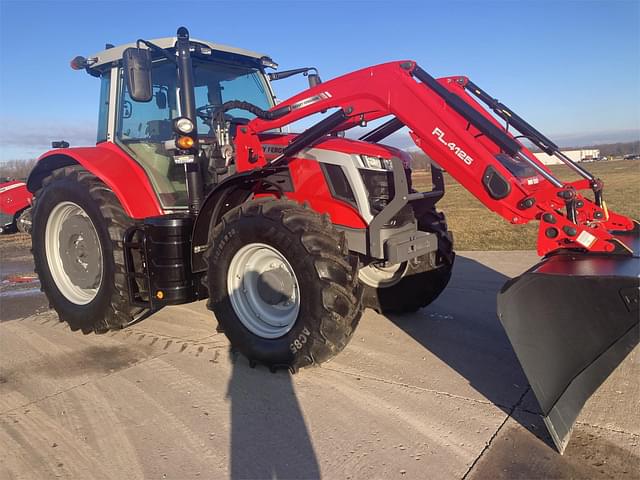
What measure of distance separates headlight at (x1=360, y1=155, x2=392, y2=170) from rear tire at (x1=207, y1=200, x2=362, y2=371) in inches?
24.9

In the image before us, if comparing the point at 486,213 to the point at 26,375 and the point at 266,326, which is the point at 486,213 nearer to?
the point at 266,326

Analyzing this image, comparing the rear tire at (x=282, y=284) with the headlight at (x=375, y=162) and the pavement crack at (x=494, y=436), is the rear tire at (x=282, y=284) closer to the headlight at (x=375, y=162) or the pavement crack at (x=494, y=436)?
the headlight at (x=375, y=162)

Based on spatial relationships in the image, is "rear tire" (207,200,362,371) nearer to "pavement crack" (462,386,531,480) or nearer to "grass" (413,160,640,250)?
"pavement crack" (462,386,531,480)

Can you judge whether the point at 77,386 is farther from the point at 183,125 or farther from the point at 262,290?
the point at 183,125

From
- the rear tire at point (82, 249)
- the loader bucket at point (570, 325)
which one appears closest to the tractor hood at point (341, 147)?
the rear tire at point (82, 249)

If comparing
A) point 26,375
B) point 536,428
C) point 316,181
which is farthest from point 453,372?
point 26,375

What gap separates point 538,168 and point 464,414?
5.33 feet

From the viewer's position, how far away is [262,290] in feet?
12.7

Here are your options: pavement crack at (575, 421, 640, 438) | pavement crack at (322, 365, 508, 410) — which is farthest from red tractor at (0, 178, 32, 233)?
pavement crack at (575, 421, 640, 438)

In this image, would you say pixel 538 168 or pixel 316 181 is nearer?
pixel 538 168

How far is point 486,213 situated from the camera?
48.0 ft

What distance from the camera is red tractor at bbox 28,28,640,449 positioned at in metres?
2.70

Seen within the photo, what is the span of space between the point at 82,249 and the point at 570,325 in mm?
4243

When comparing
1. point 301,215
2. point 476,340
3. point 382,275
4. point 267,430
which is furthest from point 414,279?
point 267,430
